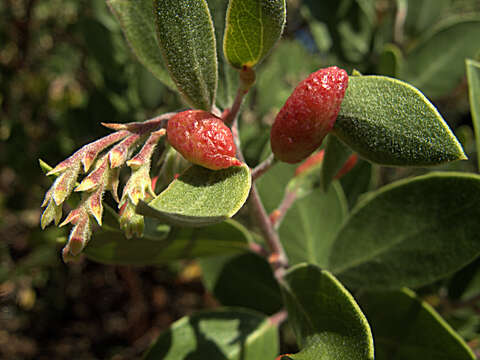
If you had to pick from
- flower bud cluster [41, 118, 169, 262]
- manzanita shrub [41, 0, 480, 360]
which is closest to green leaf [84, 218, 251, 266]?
manzanita shrub [41, 0, 480, 360]

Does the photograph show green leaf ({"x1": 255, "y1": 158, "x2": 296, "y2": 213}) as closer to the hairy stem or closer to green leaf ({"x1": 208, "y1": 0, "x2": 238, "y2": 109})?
green leaf ({"x1": 208, "y1": 0, "x2": 238, "y2": 109})

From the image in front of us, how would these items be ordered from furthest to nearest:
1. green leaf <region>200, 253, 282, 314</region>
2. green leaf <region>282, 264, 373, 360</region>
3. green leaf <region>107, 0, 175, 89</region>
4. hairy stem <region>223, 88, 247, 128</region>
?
green leaf <region>200, 253, 282, 314</region> < green leaf <region>107, 0, 175, 89</region> < hairy stem <region>223, 88, 247, 128</region> < green leaf <region>282, 264, 373, 360</region>

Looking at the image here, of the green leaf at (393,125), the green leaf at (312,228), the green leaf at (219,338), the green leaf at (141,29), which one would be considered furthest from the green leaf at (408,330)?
the green leaf at (141,29)

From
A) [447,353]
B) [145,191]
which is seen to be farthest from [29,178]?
[447,353]

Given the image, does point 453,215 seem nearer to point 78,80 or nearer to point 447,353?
point 447,353

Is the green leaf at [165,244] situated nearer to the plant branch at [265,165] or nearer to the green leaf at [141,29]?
the plant branch at [265,165]

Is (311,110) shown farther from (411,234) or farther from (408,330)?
(408,330)

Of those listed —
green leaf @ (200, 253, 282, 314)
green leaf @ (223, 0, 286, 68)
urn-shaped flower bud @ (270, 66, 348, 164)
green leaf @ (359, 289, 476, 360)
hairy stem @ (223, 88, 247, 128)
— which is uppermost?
green leaf @ (223, 0, 286, 68)
